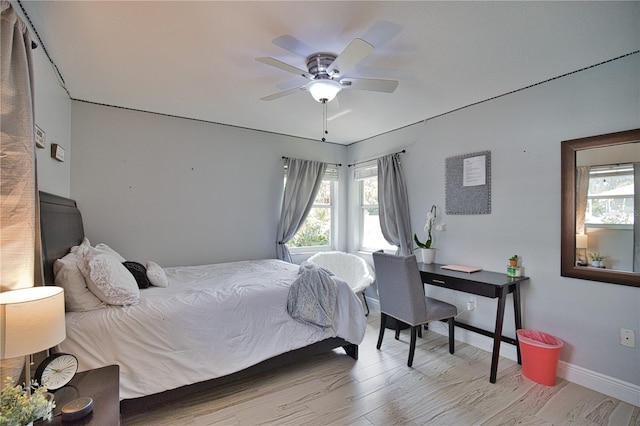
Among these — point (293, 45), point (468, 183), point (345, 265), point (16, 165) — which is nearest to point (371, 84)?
point (293, 45)

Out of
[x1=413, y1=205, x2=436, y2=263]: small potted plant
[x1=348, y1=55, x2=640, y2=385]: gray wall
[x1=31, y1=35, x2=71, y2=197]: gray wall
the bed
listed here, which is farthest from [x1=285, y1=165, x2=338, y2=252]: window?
[x1=31, y1=35, x2=71, y2=197]: gray wall

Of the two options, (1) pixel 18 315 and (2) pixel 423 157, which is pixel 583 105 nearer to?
(2) pixel 423 157

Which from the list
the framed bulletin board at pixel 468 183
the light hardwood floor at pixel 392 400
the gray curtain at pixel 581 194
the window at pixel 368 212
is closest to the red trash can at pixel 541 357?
the light hardwood floor at pixel 392 400

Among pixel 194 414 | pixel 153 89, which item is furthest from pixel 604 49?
pixel 194 414

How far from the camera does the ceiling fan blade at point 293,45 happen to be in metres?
1.79

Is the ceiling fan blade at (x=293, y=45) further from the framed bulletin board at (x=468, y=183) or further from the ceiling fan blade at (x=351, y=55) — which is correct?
the framed bulletin board at (x=468, y=183)

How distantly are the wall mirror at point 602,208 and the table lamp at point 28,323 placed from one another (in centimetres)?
325

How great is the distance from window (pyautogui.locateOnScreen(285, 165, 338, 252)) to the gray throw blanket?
1872 mm

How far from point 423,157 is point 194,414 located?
331 centimetres

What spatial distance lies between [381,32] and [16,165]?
6.62 feet

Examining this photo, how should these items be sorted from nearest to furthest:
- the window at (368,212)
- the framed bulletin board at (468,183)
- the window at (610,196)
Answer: the window at (610,196) < the framed bulletin board at (468,183) < the window at (368,212)

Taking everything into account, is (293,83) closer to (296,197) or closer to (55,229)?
(55,229)

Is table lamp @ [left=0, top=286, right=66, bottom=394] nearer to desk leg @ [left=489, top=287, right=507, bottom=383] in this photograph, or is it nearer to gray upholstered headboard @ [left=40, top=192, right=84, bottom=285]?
gray upholstered headboard @ [left=40, top=192, right=84, bottom=285]

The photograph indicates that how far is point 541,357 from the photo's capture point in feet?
7.59
